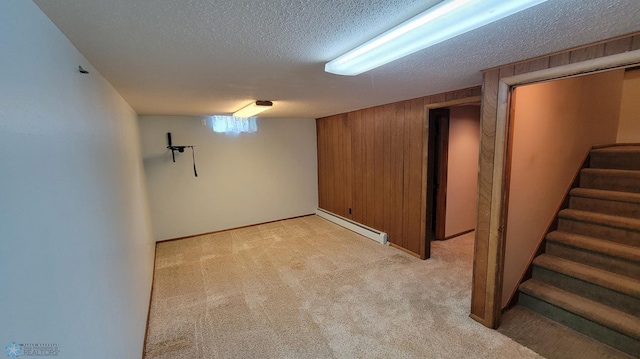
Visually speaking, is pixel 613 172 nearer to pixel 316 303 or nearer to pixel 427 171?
pixel 427 171

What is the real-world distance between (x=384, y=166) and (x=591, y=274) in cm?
248

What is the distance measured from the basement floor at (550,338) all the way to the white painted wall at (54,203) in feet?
9.42

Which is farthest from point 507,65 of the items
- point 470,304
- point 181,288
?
point 181,288

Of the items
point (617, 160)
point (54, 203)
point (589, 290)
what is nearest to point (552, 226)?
point (589, 290)

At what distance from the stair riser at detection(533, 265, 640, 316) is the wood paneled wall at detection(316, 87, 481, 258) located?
125cm

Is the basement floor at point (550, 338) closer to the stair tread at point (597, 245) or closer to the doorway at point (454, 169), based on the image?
the stair tread at point (597, 245)

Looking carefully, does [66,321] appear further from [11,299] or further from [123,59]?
[123,59]

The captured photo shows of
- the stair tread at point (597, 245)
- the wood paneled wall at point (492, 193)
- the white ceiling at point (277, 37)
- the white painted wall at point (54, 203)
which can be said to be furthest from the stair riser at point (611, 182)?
the white painted wall at point (54, 203)

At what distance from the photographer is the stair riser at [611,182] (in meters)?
2.76

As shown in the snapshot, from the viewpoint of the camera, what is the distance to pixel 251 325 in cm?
236

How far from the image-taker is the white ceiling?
1.05 meters

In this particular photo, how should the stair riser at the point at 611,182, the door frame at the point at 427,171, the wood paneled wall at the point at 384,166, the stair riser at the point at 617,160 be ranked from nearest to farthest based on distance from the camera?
the stair riser at the point at 611,182 < the stair riser at the point at 617,160 < the door frame at the point at 427,171 < the wood paneled wall at the point at 384,166

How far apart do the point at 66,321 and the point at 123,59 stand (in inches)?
57.1

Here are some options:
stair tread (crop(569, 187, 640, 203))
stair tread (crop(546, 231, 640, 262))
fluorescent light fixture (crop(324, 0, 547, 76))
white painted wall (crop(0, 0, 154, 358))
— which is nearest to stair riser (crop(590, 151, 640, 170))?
stair tread (crop(569, 187, 640, 203))
